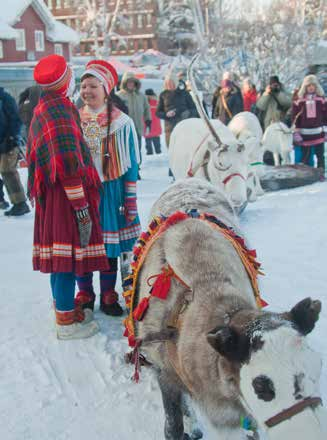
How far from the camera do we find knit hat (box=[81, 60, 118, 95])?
12.2 ft

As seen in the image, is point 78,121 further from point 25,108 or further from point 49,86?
point 25,108

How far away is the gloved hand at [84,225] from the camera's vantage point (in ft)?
10.9

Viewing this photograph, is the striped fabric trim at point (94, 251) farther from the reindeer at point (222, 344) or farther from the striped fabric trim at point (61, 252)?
the reindeer at point (222, 344)

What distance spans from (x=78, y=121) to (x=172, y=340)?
1.70 meters

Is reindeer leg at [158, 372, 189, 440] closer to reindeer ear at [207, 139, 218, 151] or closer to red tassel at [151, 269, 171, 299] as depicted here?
red tassel at [151, 269, 171, 299]

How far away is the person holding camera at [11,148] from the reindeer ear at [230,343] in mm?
5664

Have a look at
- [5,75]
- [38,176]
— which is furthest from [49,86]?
[5,75]

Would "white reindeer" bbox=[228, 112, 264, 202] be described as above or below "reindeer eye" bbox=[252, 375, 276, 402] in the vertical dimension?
above

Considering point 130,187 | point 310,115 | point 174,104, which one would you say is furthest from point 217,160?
point 174,104

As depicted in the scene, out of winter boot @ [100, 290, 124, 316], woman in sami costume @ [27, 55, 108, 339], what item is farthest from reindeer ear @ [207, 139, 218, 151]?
woman in sami costume @ [27, 55, 108, 339]

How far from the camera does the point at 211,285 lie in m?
2.32

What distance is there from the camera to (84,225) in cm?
333

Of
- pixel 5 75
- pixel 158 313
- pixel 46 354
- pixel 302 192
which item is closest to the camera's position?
pixel 158 313

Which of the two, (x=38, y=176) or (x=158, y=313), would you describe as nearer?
(x=158, y=313)
